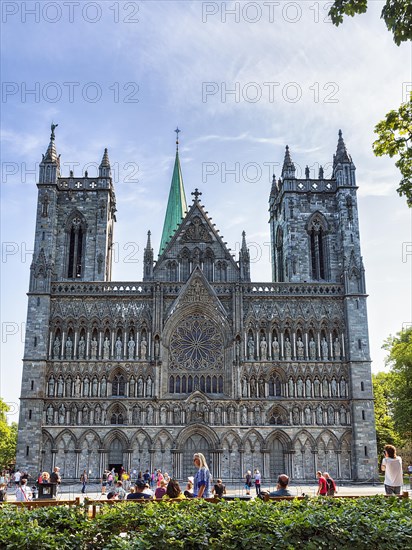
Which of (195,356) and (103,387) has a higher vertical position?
(195,356)

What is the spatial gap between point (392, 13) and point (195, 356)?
119 feet

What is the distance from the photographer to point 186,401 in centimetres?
4381

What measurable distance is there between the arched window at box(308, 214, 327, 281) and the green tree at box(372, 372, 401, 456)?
49.3 ft

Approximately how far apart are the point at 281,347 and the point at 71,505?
33753 millimetres

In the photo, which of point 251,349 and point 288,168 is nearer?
point 251,349

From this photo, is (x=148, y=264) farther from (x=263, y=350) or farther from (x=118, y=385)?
(x=263, y=350)

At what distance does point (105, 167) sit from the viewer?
51312 millimetres

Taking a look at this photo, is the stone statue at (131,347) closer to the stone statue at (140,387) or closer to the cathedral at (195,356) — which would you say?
the cathedral at (195,356)

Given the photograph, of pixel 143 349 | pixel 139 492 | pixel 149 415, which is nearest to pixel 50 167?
pixel 143 349

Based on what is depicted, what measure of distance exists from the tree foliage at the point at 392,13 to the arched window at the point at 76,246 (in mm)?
39441

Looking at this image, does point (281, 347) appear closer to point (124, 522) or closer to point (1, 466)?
point (124, 522)

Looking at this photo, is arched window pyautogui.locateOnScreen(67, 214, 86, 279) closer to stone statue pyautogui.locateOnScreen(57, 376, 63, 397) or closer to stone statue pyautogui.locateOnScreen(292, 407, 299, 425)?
stone statue pyautogui.locateOnScreen(57, 376, 63, 397)

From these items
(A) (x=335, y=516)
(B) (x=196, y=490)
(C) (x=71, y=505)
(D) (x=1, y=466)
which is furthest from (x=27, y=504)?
(D) (x=1, y=466)

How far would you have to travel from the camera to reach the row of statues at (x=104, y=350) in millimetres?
44688
